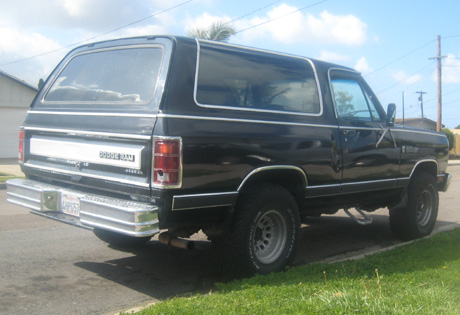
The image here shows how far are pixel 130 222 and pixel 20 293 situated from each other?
141cm

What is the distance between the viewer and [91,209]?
440cm

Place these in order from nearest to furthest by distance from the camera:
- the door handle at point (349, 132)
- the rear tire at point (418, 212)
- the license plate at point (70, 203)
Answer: the license plate at point (70, 203) → the door handle at point (349, 132) → the rear tire at point (418, 212)

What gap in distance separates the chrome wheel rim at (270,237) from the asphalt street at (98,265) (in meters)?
0.59

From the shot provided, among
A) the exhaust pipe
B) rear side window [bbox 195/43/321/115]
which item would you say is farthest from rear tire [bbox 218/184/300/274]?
rear side window [bbox 195/43/321/115]

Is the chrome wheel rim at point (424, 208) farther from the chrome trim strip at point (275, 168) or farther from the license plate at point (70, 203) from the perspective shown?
the license plate at point (70, 203)

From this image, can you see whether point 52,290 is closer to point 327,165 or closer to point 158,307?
point 158,307

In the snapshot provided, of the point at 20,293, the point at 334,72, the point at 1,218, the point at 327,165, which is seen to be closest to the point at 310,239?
the point at 327,165

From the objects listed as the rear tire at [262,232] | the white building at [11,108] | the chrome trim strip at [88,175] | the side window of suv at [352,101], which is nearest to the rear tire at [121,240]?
the chrome trim strip at [88,175]

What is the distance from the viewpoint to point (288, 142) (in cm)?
517

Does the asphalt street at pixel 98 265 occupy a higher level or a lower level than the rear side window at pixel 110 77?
lower

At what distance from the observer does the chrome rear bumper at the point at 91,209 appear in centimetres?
413

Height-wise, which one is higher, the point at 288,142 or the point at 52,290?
the point at 288,142

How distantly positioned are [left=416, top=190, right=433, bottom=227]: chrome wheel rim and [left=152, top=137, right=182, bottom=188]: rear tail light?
14.6ft

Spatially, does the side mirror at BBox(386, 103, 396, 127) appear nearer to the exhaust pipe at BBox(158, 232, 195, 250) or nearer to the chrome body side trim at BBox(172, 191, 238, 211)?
the chrome body side trim at BBox(172, 191, 238, 211)
